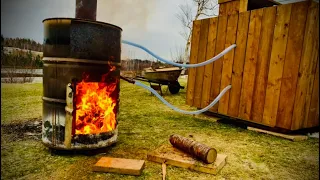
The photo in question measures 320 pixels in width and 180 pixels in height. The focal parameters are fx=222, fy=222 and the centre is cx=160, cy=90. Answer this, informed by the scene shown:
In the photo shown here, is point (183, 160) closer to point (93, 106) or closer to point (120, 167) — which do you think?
point (120, 167)

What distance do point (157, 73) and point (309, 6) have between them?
21.6 feet

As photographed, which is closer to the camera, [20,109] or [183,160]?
[183,160]

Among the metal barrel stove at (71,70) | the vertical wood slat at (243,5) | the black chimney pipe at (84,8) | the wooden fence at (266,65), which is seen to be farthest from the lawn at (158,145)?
the vertical wood slat at (243,5)

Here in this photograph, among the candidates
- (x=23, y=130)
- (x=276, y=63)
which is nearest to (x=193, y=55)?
(x=276, y=63)

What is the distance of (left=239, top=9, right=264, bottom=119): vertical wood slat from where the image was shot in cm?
416

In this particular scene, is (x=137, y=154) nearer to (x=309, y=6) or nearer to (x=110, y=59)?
(x=110, y=59)

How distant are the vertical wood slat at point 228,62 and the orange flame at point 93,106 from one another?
8.73 feet

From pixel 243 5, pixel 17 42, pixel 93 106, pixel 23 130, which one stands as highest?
pixel 243 5

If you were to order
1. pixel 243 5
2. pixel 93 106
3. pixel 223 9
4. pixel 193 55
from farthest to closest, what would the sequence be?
pixel 193 55 < pixel 223 9 < pixel 243 5 < pixel 93 106

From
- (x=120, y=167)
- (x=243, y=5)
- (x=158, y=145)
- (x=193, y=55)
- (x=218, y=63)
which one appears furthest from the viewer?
(x=193, y=55)

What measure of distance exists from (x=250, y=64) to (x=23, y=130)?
4213 mm

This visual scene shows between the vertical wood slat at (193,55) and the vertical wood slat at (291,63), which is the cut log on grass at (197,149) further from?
the vertical wood slat at (193,55)

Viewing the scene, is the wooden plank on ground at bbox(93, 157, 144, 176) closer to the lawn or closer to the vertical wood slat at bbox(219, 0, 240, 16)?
the lawn

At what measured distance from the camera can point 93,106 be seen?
278 centimetres
